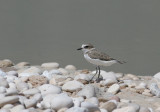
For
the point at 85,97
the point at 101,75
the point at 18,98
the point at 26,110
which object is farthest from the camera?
the point at 101,75

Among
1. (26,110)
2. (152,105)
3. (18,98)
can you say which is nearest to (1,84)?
(18,98)

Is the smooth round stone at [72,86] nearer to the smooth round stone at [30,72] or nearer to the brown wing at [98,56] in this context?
the brown wing at [98,56]

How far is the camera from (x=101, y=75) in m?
5.28

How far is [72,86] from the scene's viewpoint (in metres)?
4.43

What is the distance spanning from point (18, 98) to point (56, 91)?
0.49 metres

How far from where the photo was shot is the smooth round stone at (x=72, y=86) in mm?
4398

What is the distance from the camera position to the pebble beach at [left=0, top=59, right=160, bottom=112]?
380 cm

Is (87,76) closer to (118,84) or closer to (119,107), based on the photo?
(118,84)

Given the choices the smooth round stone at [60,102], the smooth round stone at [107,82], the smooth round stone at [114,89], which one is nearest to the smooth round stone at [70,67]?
the smooth round stone at [107,82]

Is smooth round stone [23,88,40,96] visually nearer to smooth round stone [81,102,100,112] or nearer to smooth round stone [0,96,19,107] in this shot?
smooth round stone [0,96,19,107]

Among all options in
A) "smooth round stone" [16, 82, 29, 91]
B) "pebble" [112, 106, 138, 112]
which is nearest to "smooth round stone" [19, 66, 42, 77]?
"smooth round stone" [16, 82, 29, 91]

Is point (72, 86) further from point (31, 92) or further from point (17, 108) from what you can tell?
point (17, 108)

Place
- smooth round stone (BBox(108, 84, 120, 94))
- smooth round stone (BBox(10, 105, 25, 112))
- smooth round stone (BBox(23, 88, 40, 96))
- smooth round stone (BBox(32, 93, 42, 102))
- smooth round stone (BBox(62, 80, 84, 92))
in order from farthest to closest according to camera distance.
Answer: smooth round stone (BBox(108, 84, 120, 94)), smooth round stone (BBox(62, 80, 84, 92)), smooth round stone (BBox(23, 88, 40, 96)), smooth round stone (BBox(32, 93, 42, 102)), smooth round stone (BBox(10, 105, 25, 112))

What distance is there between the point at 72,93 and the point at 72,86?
8 cm
